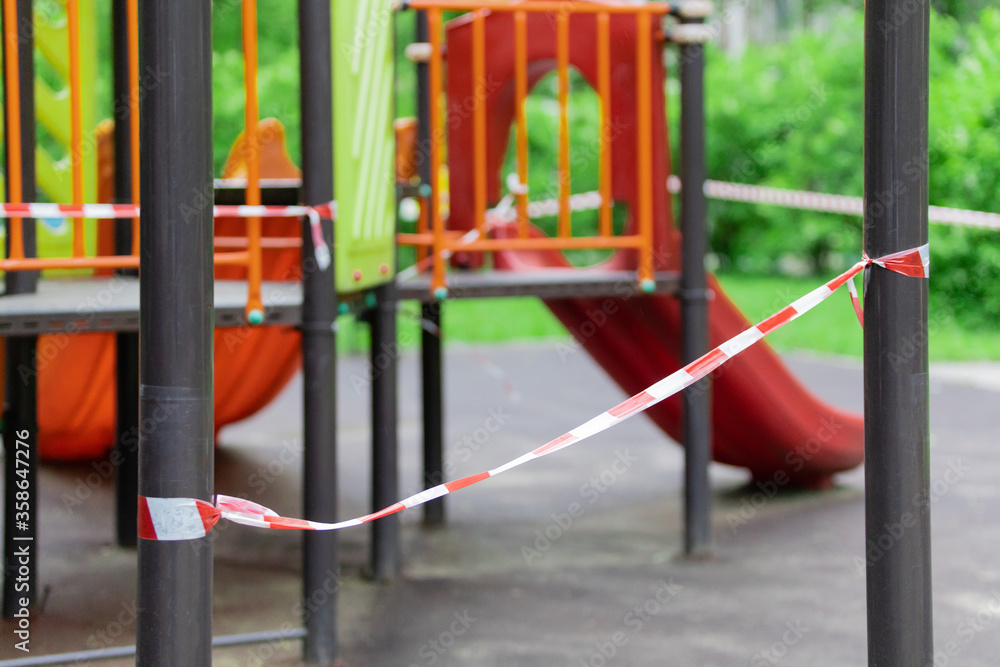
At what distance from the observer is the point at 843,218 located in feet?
60.1

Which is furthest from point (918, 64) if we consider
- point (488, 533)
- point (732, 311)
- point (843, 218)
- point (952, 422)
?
point (843, 218)

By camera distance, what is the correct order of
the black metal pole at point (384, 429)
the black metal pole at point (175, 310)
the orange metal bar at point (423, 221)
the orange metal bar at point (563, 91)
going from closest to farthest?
the black metal pole at point (175, 310) → the black metal pole at point (384, 429) → the orange metal bar at point (563, 91) → the orange metal bar at point (423, 221)

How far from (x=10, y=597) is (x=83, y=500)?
209cm

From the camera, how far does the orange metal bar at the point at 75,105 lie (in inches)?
151

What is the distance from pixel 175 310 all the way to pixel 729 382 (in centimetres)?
429

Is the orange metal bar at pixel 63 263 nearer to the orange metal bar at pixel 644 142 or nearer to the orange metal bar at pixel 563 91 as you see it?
the orange metal bar at pixel 563 91

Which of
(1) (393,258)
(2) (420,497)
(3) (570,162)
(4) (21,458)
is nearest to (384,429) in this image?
(1) (393,258)

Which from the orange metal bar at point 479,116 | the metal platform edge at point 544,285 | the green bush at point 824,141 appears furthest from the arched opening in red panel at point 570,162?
the metal platform edge at point 544,285

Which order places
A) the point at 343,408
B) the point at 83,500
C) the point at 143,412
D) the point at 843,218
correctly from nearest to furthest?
the point at 143,412
the point at 83,500
the point at 343,408
the point at 843,218

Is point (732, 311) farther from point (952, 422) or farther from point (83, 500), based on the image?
point (83, 500)

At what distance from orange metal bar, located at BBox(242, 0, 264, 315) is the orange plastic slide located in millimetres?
2623

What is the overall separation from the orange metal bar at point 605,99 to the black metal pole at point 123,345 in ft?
7.20

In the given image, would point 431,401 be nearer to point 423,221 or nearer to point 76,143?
point 423,221

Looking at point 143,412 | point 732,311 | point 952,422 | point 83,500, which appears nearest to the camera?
point 143,412
